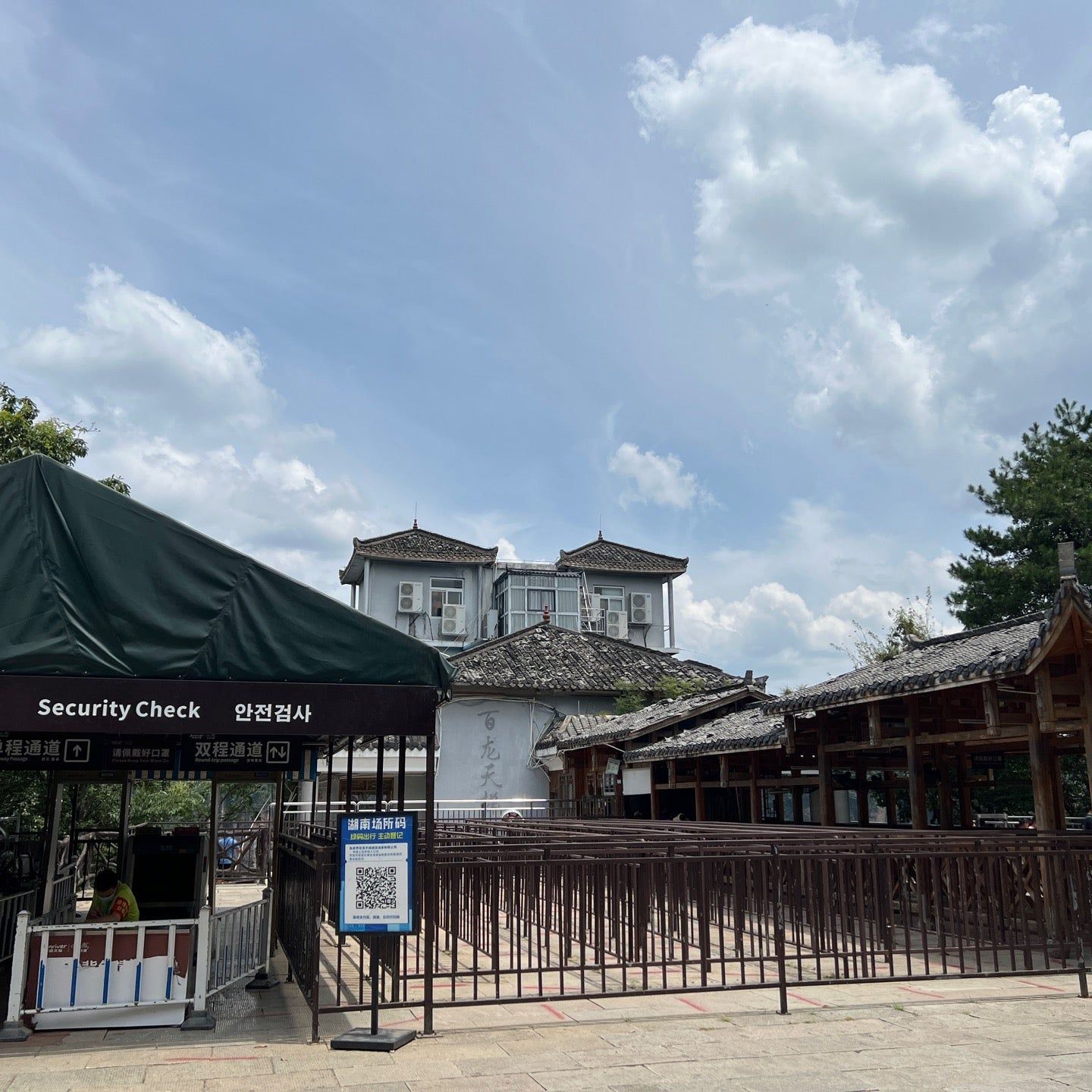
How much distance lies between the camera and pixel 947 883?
1016cm

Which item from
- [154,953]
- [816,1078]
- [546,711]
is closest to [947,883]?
[816,1078]

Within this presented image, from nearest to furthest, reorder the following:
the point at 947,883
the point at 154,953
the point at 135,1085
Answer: the point at 135,1085
the point at 154,953
the point at 947,883

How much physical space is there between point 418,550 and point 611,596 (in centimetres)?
893

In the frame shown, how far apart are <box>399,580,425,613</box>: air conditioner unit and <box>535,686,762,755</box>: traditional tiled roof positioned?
12.8 m

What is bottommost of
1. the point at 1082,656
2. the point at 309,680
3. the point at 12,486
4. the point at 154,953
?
the point at 154,953

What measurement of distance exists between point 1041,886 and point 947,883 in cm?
146

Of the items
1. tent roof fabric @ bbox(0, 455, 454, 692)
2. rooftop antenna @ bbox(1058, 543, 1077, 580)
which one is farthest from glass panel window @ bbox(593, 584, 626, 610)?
tent roof fabric @ bbox(0, 455, 454, 692)

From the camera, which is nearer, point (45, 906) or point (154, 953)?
point (154, 953)

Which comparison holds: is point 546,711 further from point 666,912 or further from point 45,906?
point 45,906

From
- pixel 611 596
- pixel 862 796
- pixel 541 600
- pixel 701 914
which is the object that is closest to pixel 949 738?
pixel 701 914

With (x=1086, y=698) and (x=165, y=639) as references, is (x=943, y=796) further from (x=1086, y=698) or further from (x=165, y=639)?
(x=165, y=639)

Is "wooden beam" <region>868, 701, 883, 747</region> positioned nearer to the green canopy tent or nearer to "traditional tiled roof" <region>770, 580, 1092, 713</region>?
"traditional tiled roof" <region>770, 580, 1092, 713</region>

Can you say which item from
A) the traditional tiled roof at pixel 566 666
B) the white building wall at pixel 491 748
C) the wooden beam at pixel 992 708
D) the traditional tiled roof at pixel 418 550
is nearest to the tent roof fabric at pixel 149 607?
the wooden beam at pixel 992 708

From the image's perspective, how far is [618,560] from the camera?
46.2 metres
